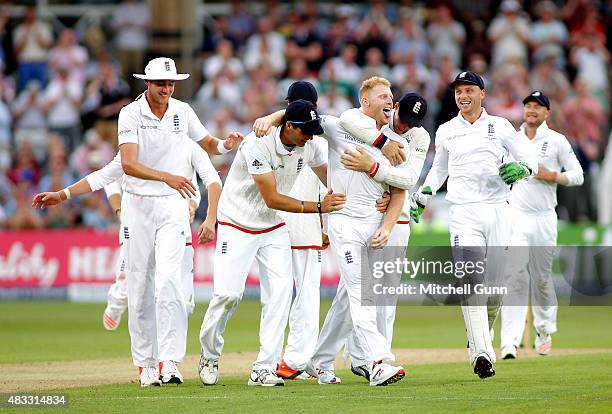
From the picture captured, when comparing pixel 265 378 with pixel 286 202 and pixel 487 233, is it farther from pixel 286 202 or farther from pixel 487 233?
pixel 487 233

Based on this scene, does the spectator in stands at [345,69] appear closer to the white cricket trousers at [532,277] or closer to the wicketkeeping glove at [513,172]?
the white cricket trousers at [532,277]

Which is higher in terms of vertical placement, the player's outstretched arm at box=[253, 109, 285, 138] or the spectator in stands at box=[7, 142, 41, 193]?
the spectator in stands at box=[7, 142, 41, 193]

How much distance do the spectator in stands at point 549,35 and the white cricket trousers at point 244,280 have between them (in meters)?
16.4

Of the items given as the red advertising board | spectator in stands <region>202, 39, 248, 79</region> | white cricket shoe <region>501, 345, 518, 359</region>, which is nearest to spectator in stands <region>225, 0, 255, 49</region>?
spectator in stands <region>202, 39, 248, 79</region>

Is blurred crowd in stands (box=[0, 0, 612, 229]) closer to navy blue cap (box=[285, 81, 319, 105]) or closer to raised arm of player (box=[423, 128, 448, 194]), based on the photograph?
raised arm of player (box=[423, 128, 448, 194])

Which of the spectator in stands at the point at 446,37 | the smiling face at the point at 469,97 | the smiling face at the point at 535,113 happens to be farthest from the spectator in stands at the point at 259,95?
the smiling face at the point at 469,97

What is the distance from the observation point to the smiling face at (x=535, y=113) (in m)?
15.3

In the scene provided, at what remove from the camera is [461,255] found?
12602mm

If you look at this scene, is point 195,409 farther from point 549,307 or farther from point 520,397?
point 549,307

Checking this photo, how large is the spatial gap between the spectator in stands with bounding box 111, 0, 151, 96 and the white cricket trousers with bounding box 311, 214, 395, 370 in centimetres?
1711

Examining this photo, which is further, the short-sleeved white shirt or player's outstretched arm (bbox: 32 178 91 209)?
player's outstretched arm (bbox: 32 178 91 209)

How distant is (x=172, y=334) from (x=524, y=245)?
5472 mm

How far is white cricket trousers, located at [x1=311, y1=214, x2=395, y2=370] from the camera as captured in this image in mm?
10977

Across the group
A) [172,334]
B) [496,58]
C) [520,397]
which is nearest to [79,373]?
[172,334]
